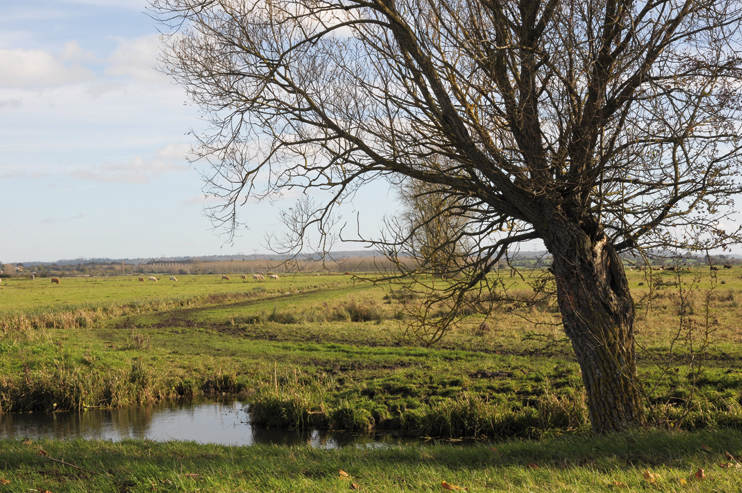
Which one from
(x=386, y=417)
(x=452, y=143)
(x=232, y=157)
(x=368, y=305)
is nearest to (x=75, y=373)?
(x=386, y=417)

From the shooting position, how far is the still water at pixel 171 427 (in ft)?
37.6

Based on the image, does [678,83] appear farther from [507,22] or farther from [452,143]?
[452,143]

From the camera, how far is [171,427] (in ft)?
41.2

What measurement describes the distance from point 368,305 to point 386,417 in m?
20.1

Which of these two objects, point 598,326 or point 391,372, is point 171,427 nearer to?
point 391,372

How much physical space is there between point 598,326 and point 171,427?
10024mm

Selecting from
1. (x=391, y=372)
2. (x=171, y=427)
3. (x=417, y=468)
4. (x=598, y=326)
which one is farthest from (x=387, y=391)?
(x=598, y=326)

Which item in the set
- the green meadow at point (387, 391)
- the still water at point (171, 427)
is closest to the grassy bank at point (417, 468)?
the green meadow at point (387, 391)

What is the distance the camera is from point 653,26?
20.6ft

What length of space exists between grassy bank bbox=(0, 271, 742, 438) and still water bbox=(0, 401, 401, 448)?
20.5 inches

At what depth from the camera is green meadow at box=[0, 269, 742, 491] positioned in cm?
562

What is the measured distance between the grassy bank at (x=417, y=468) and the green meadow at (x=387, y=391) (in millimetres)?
32

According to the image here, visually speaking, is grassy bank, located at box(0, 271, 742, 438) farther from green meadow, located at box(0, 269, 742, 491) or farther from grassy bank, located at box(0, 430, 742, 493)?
grassy bank, located at box(0, 430, 742, 493)

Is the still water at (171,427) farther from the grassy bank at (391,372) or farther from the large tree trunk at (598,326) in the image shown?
the large tree trunk at (598,326)
